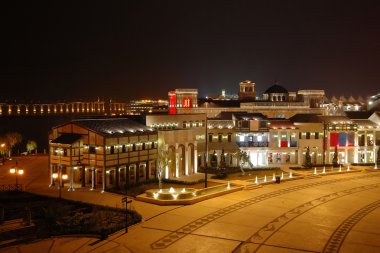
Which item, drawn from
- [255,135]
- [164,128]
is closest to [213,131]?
[255,135]

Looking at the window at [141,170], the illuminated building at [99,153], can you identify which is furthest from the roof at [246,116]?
the window at [141,170]

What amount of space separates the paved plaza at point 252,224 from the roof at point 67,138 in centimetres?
448

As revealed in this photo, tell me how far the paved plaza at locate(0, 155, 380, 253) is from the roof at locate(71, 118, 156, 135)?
6.39 m

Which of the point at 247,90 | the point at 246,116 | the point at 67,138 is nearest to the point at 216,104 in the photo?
the point at 247,90

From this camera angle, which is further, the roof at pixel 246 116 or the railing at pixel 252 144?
the roof at pixel 246 116

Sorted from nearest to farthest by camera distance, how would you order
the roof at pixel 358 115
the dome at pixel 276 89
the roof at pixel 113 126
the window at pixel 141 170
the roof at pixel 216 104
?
the roof at pixel 113 126, the window at pixel 141 170, the roof at pixel 358 115, the roof at pixel 216 104, the dome at pixel 276 89

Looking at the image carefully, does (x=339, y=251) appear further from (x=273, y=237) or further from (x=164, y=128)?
(x=164, y=128)

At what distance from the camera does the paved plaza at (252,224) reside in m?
23.4

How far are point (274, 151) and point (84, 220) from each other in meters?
34.6

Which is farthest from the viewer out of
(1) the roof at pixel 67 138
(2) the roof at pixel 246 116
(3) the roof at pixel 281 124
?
(2) the roof at pixel 246 116

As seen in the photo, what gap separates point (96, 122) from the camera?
136 ft

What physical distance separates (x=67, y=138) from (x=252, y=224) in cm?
2042

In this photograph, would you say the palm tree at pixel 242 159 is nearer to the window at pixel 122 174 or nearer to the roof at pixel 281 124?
the roof at pixel 281 124

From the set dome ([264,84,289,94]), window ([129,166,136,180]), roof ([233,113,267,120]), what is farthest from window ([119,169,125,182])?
dome ([264,84,289,94])
